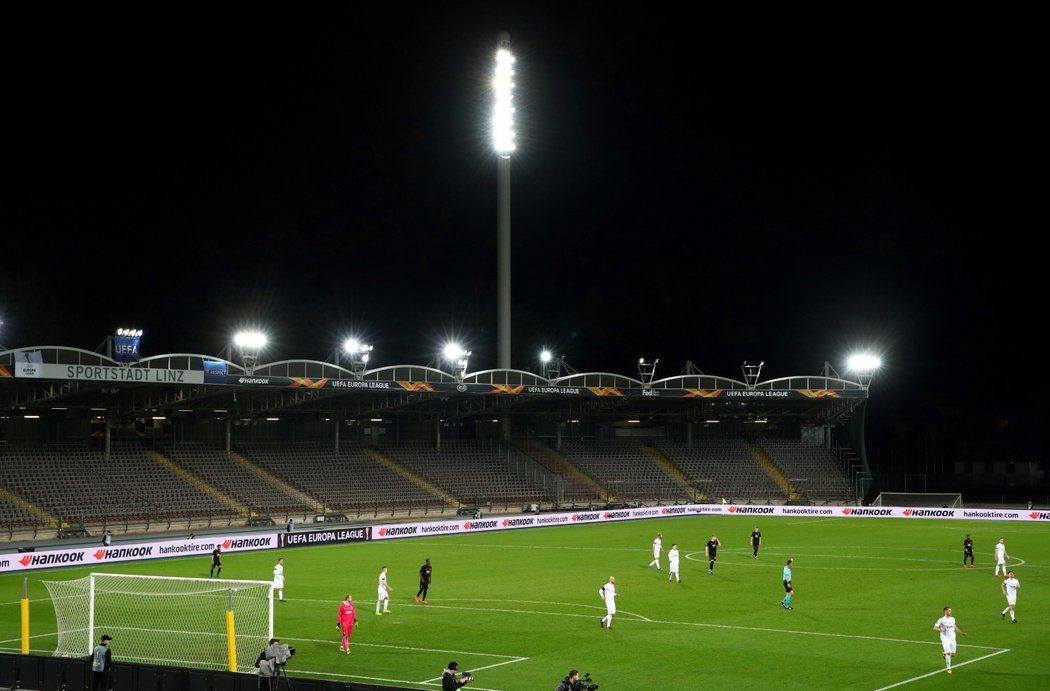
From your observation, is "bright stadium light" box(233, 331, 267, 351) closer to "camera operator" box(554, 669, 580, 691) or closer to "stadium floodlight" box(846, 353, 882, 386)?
"stadium floodlight" box(846, 353, 882, 386)

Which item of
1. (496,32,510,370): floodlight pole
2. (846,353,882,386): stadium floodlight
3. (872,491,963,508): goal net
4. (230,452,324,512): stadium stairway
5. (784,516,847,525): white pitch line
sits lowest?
(784,516,847,525): white pitch line

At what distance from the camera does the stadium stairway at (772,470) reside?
292ft

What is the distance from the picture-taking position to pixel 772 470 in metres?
91.7

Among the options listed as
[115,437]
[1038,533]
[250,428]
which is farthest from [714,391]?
[115,437]

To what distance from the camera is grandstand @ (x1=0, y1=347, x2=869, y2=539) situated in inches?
2427

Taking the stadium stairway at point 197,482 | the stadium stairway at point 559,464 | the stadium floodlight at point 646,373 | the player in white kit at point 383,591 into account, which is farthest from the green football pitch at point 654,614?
the stadium stairway at point 559,464

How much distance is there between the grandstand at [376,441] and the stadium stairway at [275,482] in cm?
11

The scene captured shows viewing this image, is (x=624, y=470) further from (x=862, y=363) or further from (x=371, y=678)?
(x=371, y=678)

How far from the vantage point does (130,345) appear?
2347 inches

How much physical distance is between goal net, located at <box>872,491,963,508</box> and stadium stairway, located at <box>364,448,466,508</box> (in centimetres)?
3424

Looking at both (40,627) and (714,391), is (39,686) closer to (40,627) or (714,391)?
(40,627)

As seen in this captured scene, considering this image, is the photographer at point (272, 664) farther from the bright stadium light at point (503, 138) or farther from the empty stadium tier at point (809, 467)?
the empty stadium tier at point (809, 467)

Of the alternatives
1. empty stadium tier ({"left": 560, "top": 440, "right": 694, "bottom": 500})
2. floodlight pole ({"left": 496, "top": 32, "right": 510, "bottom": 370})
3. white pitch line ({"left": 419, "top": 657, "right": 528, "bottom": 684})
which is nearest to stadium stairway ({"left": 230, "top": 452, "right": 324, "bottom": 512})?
floodlight pole ({"left": 496, "top": 32, "right": 510, "bottom": 370})

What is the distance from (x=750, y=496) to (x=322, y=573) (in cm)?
4910
